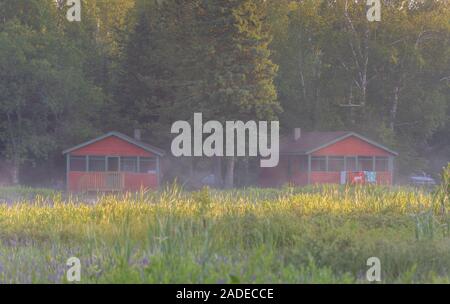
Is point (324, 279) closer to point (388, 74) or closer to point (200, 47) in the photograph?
point (200, 47)

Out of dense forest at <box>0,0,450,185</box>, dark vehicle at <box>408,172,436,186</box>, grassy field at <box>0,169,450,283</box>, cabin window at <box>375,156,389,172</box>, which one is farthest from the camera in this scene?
dark vehicle at <box>408,172,436,186</box>

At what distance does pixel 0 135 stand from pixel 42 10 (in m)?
8.94

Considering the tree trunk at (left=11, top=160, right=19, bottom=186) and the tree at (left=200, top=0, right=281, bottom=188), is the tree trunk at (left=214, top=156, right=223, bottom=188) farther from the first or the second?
the tree trunk at (left=11, top=160, right=19, bottom=186)

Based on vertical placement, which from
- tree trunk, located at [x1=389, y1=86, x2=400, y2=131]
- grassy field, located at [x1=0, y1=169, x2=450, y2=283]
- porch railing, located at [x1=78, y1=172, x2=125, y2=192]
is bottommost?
porch railing, located at [x1=78, y1=172, x2=125, y2=192]

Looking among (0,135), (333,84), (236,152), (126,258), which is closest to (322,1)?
(333,84)

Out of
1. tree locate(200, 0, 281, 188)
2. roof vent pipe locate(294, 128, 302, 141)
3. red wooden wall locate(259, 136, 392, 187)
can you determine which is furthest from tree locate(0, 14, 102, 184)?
red wooden wall locate(259, 136, 392, 187)

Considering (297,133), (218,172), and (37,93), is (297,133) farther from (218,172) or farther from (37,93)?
(37,93)

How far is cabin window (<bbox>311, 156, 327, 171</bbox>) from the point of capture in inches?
1556

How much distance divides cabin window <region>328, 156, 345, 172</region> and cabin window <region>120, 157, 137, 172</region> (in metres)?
10.3

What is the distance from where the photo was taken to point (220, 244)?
10.3m

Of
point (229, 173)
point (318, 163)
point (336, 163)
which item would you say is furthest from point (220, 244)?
point (336, 163)

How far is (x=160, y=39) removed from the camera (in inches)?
1773

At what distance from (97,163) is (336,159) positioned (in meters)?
12.6

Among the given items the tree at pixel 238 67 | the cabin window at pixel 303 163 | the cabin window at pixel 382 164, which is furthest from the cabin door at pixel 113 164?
the cabin window at pixel 382 164
